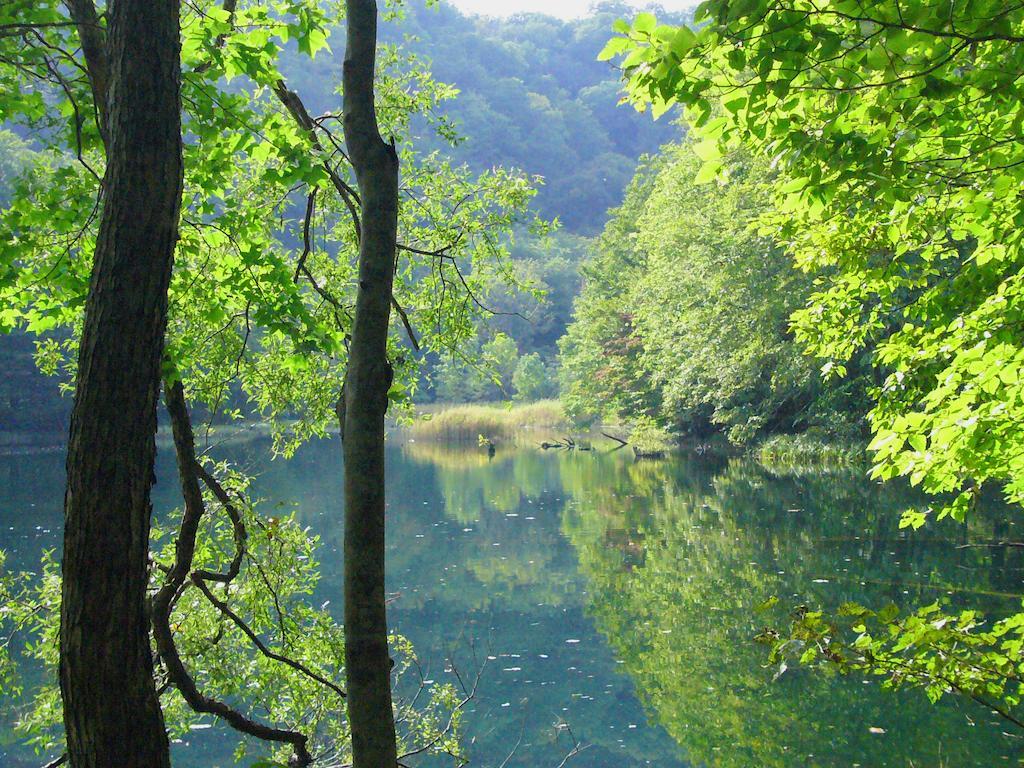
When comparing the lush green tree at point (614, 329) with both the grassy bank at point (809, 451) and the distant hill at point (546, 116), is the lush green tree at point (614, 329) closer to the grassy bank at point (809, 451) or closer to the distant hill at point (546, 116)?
the grassy bank at point (809, 451)

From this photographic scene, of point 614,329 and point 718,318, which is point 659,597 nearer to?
point 718,318

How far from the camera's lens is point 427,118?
6531 mm

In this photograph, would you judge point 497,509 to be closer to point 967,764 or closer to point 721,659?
point 721,659

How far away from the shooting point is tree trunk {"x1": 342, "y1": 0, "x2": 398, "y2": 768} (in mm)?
2633

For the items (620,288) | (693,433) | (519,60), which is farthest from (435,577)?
(519,60)

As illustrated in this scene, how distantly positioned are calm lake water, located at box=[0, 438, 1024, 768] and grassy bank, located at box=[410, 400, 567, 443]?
18.6 metres

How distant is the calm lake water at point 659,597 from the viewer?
26.0 feet

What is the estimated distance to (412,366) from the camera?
597cm

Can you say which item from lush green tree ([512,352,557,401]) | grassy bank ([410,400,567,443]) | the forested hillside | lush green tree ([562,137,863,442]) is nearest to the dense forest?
lush green tree ([562,137,863,442])

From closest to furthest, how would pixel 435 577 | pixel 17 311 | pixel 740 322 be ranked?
pixel 17 311 → pixel 435 577 → pixel 740 322

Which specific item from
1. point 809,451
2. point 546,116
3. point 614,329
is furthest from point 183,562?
point 546,116

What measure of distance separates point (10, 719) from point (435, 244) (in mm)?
6761

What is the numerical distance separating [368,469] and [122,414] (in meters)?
0.69

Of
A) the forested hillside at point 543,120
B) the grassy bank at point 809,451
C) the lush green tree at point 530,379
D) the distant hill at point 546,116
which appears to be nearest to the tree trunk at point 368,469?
the grassy bank at point 809,451
